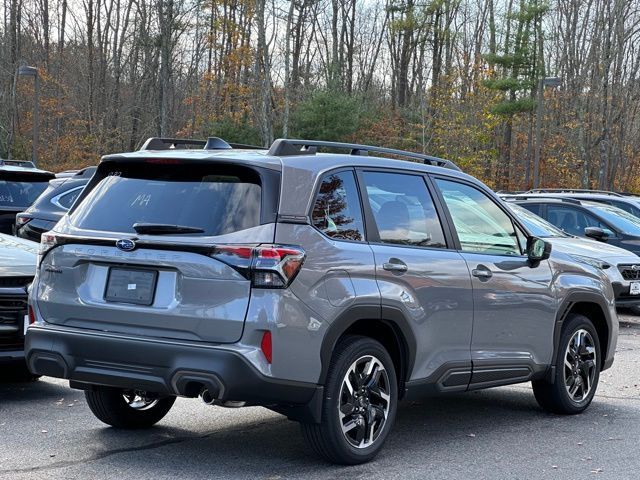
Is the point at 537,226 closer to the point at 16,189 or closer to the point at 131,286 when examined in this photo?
the point at 16,189

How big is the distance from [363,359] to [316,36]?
51351 millimetres

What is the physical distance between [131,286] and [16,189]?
27.7 ft

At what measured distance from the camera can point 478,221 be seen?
23.0 ft

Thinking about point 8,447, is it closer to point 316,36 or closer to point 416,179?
point 416,179

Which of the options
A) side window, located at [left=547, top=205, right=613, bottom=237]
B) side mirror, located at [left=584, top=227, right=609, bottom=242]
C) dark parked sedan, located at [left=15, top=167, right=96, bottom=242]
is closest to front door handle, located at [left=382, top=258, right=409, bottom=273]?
dark parked sedan, located at [left=15, top=167, right=96, bottom=242]

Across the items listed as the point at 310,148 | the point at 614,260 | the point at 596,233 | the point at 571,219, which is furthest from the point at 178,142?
the point at 571,219

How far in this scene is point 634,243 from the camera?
617 inches

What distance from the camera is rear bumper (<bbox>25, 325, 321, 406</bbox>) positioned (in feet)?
17.1

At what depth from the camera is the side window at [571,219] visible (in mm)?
16297

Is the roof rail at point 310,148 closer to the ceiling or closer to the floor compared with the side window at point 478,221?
closer to the ceiling

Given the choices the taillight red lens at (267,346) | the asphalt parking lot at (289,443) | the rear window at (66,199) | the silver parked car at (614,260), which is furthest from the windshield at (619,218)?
the taillight red lens at (267,346)

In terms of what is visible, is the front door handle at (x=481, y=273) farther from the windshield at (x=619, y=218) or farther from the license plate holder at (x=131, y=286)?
the windshield at (x=619, y=218)

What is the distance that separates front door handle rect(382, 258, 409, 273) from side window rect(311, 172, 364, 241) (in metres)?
0.21

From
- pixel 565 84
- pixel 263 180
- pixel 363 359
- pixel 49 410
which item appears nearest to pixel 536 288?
pixel 363 359
